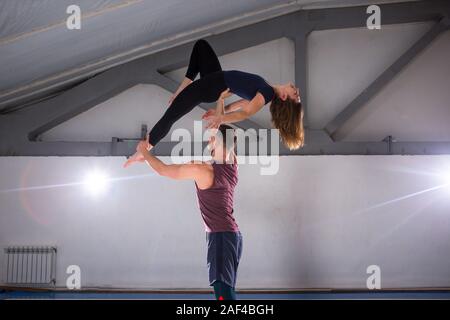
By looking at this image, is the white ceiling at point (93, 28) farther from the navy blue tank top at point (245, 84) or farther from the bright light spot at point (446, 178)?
the bright light spot at point (446, 178)

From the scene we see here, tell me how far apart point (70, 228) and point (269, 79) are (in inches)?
147

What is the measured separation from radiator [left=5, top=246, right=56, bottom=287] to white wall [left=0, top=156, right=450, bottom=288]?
0.13 meters

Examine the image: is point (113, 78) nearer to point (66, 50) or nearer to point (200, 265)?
point (66, 50)

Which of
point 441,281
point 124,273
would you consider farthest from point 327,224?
point 124,273

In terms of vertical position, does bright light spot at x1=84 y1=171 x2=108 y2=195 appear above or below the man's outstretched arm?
above

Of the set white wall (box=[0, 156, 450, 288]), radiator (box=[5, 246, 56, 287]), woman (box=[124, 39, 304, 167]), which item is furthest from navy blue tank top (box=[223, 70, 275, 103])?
radiator (box=[5, 246, 56, 287])

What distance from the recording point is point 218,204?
2939 millimetres

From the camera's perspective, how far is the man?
9.36ft

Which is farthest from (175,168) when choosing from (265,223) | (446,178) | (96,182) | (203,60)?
(446,178)

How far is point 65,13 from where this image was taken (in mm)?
4559

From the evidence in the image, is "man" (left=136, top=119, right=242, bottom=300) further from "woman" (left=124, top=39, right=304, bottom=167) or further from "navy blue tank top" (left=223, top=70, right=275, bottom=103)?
"navy blue tank top" (left=223, top=70, right=275, bottom=103)

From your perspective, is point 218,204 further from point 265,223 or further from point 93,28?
point 265,223

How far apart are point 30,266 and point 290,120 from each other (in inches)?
212
